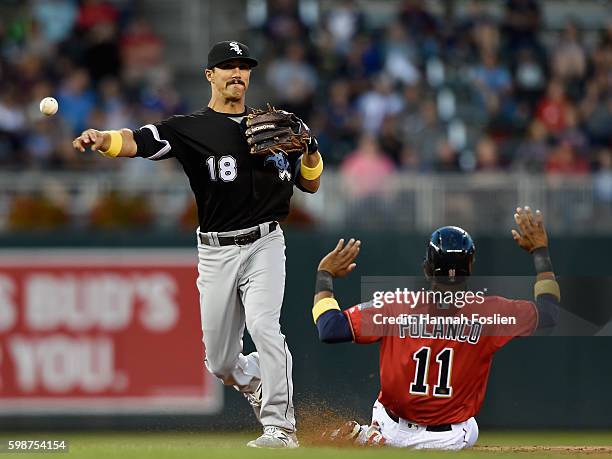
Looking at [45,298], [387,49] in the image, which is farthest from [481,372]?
[387,49]

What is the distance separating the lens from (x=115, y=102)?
50.2ft

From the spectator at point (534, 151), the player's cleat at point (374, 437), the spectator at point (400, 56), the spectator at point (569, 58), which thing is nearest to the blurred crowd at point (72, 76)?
the spectator at point (400, 56)

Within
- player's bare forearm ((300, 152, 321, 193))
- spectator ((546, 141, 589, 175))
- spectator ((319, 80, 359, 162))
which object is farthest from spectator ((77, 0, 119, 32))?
player's bare forearm ((300, 152, 321, 193))

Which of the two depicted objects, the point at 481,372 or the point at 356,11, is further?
the point at 356,11

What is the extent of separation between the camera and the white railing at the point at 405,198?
13.1 meters

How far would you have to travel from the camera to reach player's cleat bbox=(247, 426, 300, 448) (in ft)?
25.0

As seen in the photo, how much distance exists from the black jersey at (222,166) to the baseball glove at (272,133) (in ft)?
0.54

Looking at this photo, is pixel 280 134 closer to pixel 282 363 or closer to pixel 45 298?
pixel 282 363

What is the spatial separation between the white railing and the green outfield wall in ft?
0.86

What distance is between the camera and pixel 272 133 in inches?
304

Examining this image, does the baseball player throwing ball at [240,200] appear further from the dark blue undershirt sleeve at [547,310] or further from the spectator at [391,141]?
the spectator at [391,141]

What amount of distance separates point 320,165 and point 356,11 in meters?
9.18

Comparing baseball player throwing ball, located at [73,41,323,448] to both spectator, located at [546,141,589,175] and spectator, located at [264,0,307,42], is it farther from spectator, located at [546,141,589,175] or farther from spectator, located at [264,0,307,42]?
spectator, located at [264,0,307,42]

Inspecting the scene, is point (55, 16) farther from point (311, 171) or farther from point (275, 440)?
point (275, 440)
